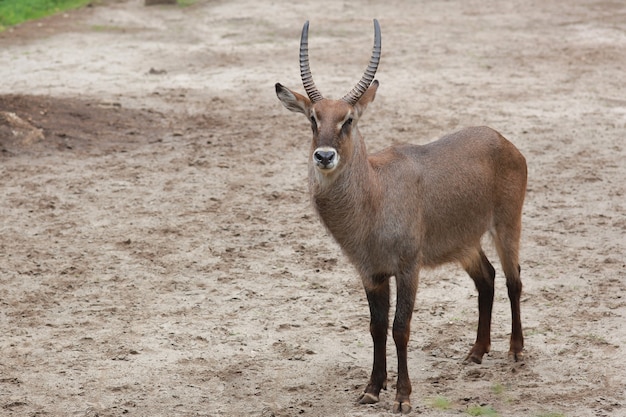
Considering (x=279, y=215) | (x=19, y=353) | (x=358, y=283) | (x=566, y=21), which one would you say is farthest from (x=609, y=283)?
(x=566, y=21)

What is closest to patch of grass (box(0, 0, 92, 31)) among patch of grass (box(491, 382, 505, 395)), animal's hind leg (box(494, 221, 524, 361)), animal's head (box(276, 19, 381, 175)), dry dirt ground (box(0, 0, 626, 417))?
dry dirt ground (box(0, 0, 626, 417))

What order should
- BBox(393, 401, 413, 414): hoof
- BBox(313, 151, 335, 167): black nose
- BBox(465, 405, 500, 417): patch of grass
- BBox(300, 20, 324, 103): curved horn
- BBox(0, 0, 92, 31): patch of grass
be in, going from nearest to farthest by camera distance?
BBox(313, 151, 335, 167): black nose → BBox(465, 405, 500, 417): patch of grass → BBox(393, 401, 413, 414): hoof → BBox(300, 20, 324, 103): curved horn → BBox(0, 0, 92, 31): patch of grass

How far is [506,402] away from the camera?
20.6 feet

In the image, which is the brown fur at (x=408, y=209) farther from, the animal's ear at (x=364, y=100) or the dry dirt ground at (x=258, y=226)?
the dry dirt ground at (x=258, y=226)

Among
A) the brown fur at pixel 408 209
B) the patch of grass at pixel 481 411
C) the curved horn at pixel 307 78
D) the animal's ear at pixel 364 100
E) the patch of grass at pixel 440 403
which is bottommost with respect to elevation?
the patch of grass at pixel 440 403

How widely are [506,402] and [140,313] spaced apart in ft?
9.39

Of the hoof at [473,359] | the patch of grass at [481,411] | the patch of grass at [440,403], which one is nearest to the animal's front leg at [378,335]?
the patch of grass at [440,403]

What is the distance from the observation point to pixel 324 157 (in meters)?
5.92

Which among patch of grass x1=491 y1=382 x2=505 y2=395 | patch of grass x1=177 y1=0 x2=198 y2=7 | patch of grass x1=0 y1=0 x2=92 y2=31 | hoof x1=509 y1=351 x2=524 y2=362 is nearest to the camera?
patch of grass x1=491 y1=382 x2=505 y2=395

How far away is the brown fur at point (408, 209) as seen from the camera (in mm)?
6254

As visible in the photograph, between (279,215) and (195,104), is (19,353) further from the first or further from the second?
(195,104)

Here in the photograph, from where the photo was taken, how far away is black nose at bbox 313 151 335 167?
5922 millimetres

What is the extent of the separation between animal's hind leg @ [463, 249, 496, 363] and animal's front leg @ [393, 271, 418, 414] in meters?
0.81

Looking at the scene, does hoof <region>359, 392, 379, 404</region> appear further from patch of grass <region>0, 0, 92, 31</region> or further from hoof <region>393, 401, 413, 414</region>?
patch of grass <region>0, 0, 92, 31</region>
